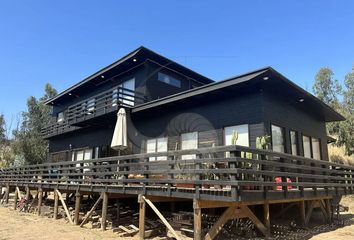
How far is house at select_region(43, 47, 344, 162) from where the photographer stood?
11.3 m

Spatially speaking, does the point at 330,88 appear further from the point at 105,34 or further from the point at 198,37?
the point at 105,34

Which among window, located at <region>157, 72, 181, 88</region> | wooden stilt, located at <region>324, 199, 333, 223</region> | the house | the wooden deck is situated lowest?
wooden stilt, located at <region>324, 199, 333, 223</region>

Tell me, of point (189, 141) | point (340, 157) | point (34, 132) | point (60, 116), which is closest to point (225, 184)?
point (189, 141)

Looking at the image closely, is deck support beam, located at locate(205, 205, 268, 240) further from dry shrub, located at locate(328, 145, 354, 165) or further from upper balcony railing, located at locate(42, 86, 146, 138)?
dry shrub, located at locate(328, 145, 354, 165)

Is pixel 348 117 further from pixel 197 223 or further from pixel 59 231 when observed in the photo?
pixel 59 231

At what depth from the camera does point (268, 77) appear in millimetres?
10555

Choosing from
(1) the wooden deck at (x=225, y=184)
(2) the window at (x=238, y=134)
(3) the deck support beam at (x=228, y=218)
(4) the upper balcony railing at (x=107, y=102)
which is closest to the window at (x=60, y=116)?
(4) the upper balcony railing at (x=107, y=102)

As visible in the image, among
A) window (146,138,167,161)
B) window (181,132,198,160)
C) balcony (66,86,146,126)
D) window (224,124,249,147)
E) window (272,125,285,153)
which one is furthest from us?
balcony (66,86,146,126)

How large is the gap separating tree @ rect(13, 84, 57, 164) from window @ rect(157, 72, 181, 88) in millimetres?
19008

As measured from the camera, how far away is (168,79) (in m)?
18.2

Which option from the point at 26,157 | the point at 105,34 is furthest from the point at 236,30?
the point at 26,157

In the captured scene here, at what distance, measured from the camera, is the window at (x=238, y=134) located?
36.9 ft

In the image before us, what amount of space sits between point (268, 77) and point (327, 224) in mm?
6136

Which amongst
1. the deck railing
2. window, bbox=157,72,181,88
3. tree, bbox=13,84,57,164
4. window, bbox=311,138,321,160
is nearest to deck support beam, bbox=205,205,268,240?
the deck railing
